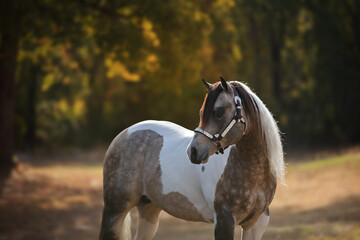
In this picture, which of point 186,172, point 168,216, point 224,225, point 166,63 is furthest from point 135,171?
point 166,63

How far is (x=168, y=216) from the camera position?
12.2m

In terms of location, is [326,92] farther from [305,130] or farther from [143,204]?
[143,204]

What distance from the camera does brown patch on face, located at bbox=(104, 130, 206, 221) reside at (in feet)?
16.3

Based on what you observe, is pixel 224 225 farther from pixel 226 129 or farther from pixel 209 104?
pixel 209 104

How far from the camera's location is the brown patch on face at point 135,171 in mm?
4965

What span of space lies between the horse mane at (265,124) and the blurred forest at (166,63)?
9.22 meters

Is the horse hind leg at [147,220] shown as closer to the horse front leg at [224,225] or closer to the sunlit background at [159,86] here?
the horse front leg at [224,225]

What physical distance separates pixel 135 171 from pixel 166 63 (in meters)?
9.70

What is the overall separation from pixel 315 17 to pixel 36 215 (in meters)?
18.6

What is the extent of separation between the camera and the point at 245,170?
4242mm

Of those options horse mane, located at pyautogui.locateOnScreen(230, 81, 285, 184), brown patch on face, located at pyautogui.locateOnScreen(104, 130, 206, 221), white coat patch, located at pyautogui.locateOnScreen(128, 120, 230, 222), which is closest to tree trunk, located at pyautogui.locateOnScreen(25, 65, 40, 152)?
brown patch on face, located at pyautogui.locateOnScreen(104, 130, 206, 221)

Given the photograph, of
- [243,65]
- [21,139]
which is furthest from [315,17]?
[21,139]

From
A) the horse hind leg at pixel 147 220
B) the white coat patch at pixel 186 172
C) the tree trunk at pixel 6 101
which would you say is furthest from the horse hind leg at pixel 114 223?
the tree trunk at pixel 6 101

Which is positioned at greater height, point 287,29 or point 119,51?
point 287,29
